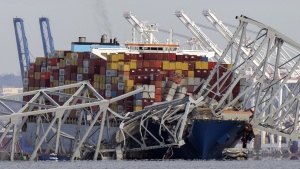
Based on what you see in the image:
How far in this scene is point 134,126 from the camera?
104250 millimetres

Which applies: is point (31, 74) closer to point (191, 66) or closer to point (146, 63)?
Answer: point (146, 63)

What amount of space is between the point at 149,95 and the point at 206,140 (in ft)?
44.0

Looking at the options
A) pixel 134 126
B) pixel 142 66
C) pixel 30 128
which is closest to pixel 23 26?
pixel 30 128

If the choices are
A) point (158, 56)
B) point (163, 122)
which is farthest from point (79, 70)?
point (163, 122)

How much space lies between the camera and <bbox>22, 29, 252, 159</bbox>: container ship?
10181cm

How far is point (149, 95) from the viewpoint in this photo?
11325cm

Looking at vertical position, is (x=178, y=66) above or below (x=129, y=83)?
above

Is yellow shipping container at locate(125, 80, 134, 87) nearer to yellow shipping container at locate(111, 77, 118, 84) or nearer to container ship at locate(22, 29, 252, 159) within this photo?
container ship at locate(22, 29, 252, 159)

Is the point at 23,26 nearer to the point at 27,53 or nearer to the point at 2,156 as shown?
the point at 27,53

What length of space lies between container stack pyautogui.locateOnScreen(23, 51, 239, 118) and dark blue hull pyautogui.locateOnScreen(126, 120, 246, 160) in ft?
29.4

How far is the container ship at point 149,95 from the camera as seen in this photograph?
101812mm

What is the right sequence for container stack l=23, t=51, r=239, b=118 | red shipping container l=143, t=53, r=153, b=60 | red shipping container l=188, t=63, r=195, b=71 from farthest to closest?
red shipping container l=143, t=53, r=153, b=60 → red shipping container l=188, t=63, r=195, b=71 → container stack l=23, t=51, r=239, b=118

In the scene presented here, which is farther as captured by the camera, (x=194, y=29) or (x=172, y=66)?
(x=194, y=29)

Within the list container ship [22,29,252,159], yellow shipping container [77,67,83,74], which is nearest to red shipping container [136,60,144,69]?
container ship [22,29,252,159]
